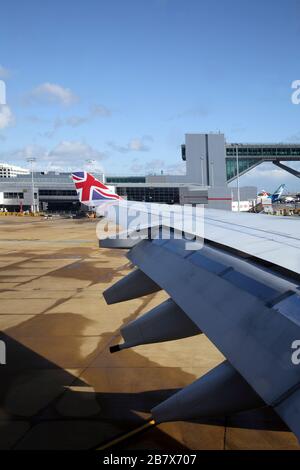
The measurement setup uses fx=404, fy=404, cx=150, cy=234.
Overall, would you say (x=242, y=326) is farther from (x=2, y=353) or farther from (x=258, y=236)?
(x=2, y=353)

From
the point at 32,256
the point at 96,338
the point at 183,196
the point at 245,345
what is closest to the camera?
the point at 245,345

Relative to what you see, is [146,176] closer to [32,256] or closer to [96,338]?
[32,256]

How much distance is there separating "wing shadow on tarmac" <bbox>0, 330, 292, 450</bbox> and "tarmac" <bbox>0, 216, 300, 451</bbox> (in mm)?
15

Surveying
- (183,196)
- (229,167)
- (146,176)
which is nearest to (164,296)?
(183,196)

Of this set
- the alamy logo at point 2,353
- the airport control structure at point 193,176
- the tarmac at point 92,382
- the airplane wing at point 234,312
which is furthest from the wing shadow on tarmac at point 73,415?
the airport control structure at point 193,176

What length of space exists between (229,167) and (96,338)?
10041 cm

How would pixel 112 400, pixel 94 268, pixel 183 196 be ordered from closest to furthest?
pixel 112 400, pixel 94 268, pixel 183 196

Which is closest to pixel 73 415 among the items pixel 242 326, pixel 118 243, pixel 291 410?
pixel 118 243

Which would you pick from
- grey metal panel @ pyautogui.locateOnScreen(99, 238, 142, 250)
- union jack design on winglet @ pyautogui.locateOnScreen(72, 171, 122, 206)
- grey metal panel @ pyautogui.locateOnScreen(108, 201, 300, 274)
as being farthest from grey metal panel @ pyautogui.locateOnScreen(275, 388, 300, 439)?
union jack design on winglet @ pyautogui.locateOnScreen(72, 171, 122, 206)

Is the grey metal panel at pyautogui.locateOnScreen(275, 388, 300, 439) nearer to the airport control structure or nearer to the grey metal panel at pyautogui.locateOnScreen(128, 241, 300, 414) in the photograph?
the grey metal panel at pyautogui.locateOnScreen(128, 241, 300, 414)

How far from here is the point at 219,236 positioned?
4.84 meters

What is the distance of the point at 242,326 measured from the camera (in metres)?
2.90

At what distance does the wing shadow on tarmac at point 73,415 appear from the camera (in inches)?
225

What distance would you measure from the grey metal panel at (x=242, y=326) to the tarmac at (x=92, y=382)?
2.86 meters
